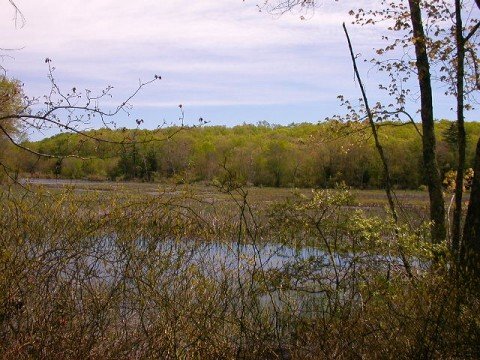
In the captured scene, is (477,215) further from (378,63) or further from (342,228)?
(378,63)

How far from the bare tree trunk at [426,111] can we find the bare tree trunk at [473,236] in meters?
2.22

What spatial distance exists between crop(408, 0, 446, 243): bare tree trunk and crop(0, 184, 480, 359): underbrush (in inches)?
120

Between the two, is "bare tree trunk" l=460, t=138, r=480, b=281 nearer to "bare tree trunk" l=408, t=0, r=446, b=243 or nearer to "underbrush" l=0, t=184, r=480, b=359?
"underbrush" l=0, t=184, r=480, b=359

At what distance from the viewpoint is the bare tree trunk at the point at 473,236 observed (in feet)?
20.0

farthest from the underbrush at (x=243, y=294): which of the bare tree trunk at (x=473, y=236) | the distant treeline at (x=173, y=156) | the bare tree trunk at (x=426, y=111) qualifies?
the bare tree trunk at (x=426, y=111)

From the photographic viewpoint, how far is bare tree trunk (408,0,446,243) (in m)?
9.73

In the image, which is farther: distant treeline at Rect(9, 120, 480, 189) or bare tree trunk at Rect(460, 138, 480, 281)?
distant treeline at Rect(9, 120, 480, 189)

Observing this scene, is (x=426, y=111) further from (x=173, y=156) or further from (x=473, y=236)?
(x=173, y=156)

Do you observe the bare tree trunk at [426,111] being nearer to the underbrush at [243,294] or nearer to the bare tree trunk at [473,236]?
the bare tree trunk at [473,236]

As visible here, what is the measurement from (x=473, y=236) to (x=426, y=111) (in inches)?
144

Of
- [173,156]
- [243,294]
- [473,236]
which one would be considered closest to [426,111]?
[473,236]

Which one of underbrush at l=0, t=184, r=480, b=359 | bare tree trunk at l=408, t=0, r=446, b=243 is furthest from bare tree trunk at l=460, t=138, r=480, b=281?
bare tree trunk at l=408, t=0, r=446, b=243

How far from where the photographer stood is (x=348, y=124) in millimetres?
10867

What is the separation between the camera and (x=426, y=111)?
32.9 feet
